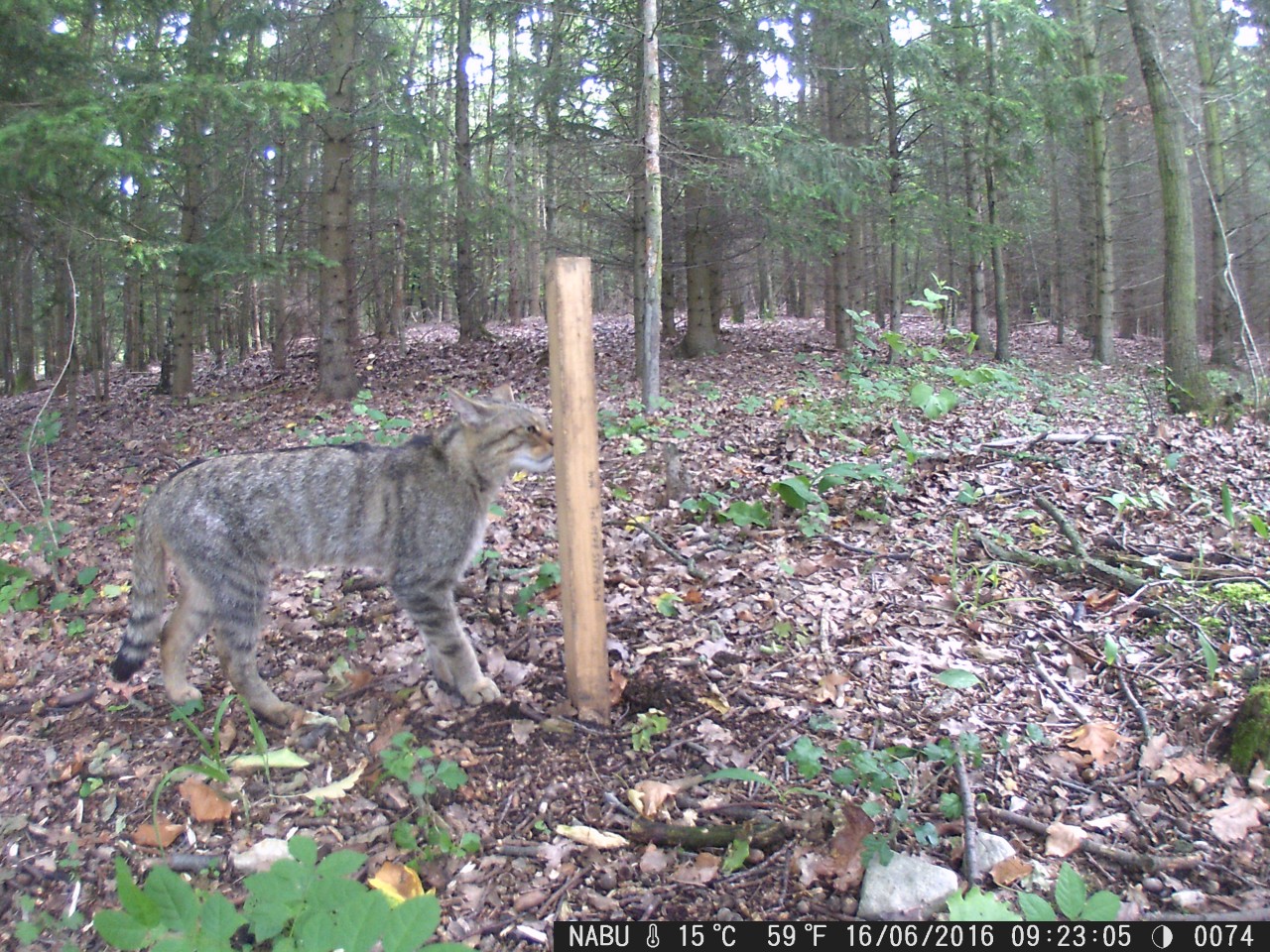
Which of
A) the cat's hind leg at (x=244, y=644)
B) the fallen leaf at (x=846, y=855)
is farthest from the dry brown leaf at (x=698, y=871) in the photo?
the cat's hind leg at (x=244, y=644)

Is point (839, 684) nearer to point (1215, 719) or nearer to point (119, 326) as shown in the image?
point (1215, 719)

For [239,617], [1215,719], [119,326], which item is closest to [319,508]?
[239,617]

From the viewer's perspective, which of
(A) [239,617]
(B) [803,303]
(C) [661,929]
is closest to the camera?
(C) [661,929]

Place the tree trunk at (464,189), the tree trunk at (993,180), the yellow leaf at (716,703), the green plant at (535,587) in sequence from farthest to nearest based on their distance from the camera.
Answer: the tree trunk at (993,180) < the tree trunk at (464,189) < the green plant at (535,587) < the yellow leaf at (716,703)

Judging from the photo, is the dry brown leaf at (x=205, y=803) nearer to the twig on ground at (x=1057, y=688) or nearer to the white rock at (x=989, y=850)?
the white rock at (x=989, y=850)

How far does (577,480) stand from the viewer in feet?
13.7

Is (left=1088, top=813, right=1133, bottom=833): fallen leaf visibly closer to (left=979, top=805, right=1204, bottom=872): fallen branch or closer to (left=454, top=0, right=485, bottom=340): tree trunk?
(left=979, top=805, right=1204, bottom=872): fallen branch

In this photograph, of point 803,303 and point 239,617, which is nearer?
point 239,617

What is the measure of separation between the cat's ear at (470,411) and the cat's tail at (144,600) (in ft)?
6.38

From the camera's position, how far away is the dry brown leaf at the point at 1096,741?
4.20 m

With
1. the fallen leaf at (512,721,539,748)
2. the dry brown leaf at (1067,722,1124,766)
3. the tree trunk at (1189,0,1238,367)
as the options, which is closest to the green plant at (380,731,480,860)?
the fallen leaf at (512,721,539,748)

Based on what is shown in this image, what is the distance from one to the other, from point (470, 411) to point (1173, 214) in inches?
495

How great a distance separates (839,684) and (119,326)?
30252mm

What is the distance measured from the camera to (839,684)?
4.82 meters
